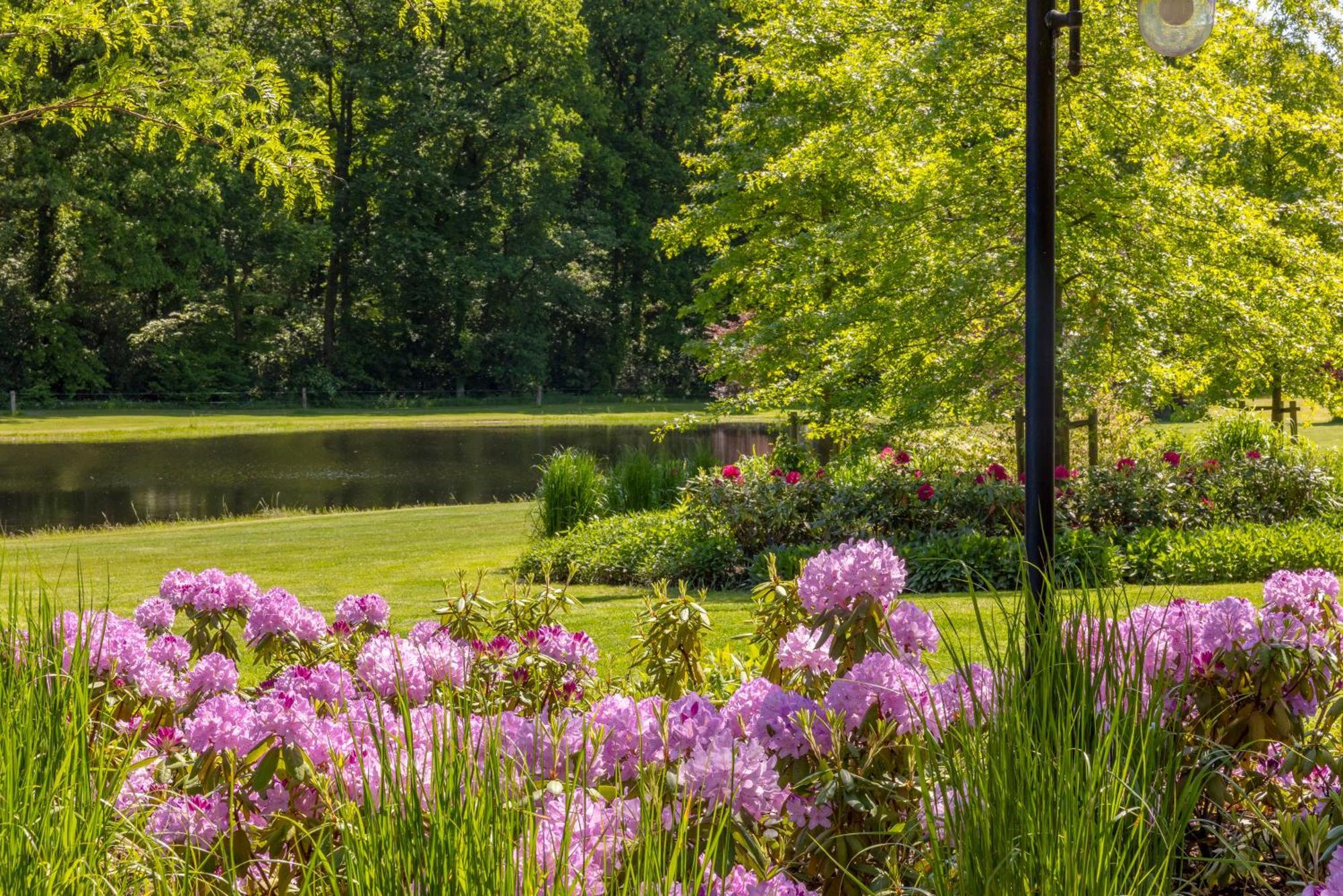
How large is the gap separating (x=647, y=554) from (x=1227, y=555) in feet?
15.4

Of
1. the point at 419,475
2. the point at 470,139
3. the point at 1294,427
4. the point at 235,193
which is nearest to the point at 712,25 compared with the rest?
the point at 470,139

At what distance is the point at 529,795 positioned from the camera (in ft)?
5.95

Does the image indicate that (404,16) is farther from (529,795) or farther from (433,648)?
(529,795)

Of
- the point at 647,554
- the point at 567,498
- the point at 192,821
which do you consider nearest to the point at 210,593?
the point at 192,821

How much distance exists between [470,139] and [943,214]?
4037cm

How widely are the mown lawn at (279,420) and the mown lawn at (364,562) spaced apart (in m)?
17.5

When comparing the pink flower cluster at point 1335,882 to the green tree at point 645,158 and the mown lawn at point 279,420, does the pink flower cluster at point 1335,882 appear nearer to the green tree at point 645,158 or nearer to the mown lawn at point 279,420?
the mown lawn at point 279,420

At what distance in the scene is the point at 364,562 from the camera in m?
12.8

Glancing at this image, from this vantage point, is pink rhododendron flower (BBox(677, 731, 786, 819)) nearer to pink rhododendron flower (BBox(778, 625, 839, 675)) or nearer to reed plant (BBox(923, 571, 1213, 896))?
reed plant (BBox(923, 571, 1213, 896))

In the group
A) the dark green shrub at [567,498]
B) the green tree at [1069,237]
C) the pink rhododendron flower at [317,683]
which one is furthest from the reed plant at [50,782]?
the dark green shrub at [567,498]

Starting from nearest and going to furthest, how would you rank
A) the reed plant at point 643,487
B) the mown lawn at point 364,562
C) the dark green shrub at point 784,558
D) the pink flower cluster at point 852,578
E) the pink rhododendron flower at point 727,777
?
the pink rhododendron flower at point 727,777 < the pink flower cluster at point 852,578 < the mown lawn at point 364,562 < the dark green shrub at point 784,558 < the reed plant at point 643,487

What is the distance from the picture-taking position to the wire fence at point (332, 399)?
41625mm

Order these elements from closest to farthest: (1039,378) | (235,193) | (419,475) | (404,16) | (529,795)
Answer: (529,795)
(1039,378)
(404,16)
(419,475)
(235,193)

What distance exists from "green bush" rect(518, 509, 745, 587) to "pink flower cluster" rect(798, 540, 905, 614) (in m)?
7.73
